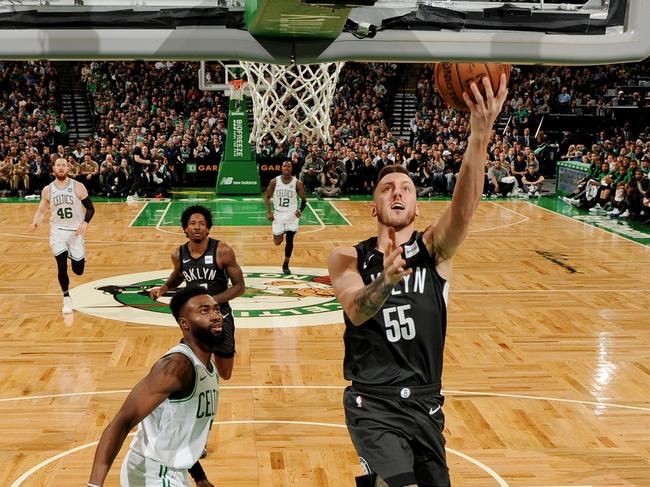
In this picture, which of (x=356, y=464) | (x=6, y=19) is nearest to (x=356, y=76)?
(x=356, y=464)

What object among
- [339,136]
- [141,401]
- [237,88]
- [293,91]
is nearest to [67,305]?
[141,401]

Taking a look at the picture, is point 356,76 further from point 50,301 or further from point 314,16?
point 314,16

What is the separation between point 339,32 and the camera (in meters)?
3.60

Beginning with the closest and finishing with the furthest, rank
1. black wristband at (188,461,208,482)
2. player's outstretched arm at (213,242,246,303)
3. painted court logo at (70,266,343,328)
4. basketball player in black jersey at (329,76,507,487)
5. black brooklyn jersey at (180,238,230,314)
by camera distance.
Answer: basketball player in black jersey at (329,76,507,487) < black wristband at (188,461,208,482) < player's outstretched arm at (213,242,246,303) < black brooklyn jersey at (180,238,230,314) < painted court logo at (70,266,343,328)

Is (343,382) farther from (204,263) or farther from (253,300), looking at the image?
(253,300)

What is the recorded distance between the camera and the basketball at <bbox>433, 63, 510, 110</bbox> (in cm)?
331

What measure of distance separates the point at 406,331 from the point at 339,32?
3.96 ft

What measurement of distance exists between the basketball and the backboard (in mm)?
110

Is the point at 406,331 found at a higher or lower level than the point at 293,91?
lower

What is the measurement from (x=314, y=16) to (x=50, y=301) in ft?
25.4

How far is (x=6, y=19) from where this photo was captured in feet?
11.7

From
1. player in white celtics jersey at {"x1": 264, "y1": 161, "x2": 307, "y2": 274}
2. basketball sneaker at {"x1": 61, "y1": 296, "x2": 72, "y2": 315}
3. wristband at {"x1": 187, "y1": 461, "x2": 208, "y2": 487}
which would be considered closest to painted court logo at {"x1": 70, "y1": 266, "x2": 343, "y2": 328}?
basketball sneaker at {"x1": 61, "y1": 296, "x2": 72, "y2": 315}

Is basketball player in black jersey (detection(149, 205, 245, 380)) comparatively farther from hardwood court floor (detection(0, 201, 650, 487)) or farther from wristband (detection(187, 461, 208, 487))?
wristband (detection(187, 461, 208, 487))

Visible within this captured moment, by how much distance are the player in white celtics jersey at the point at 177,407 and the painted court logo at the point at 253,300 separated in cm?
531
